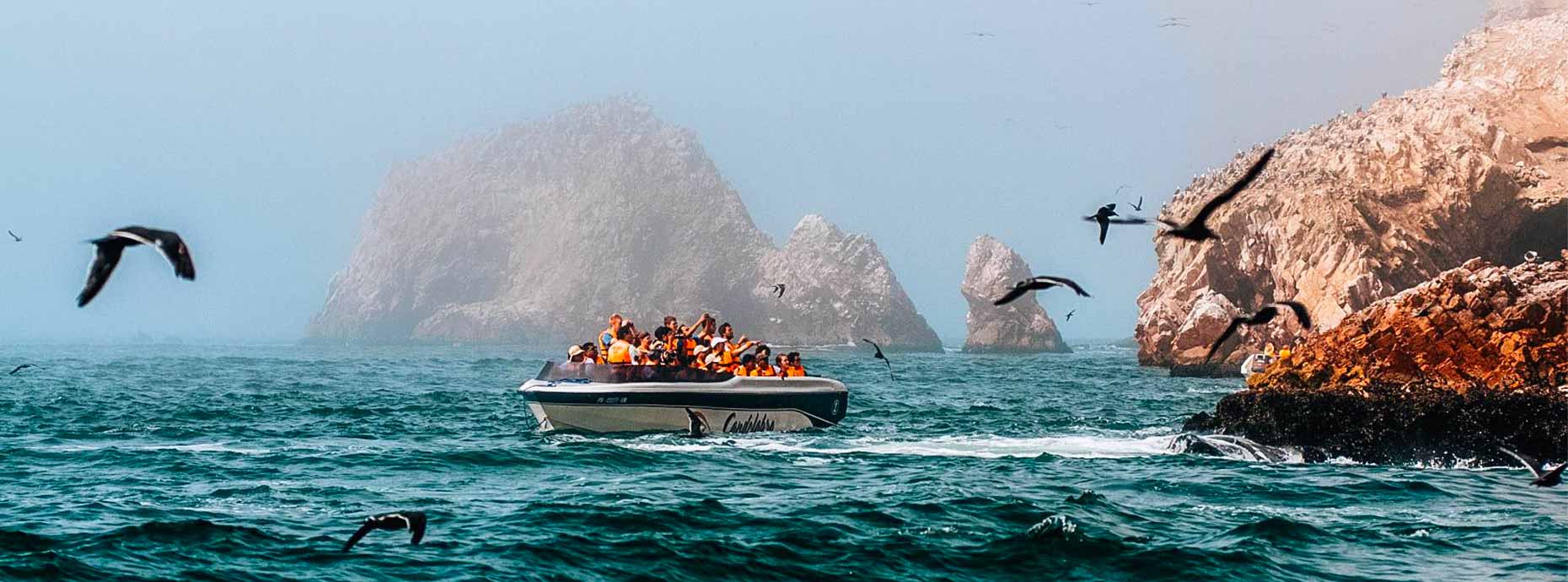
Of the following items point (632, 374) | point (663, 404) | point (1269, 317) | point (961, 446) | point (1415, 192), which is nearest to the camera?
point (1269, 317)

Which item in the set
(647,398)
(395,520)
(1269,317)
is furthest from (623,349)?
(1269,317)

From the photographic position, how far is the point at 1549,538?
15.0 m

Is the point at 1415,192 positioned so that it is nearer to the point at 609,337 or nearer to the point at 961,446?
the point at 961,446

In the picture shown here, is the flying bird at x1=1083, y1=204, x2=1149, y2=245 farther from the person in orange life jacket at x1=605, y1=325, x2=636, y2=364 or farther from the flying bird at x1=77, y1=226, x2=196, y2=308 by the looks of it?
the person in orange life jacket at x1=605, y1=325, x2=636, y2=364

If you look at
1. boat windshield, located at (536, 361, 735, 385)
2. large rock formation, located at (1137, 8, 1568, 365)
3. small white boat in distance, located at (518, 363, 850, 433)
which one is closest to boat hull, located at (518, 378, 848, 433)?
small white boat in distance, located at (518, 363, 850, 433)

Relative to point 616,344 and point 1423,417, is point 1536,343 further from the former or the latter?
point 616,344

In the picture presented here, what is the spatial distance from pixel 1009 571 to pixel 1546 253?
160ft

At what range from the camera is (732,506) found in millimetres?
17016

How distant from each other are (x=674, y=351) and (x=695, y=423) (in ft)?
4.39

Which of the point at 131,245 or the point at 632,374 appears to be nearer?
the point at 131,245

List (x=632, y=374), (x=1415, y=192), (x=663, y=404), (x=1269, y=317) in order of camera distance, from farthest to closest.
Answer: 1. (x=1415, y=192)
2. (x=632, y=374)
3. (x=663, y=404)
4. (x=1269, y=317)

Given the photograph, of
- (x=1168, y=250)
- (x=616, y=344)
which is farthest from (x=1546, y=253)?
Answer: (x=616, y=344)

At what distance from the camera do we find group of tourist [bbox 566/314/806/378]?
2656 centimetres

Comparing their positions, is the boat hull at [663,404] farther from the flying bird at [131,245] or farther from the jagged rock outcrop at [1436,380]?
the flying bird at [131,245]
